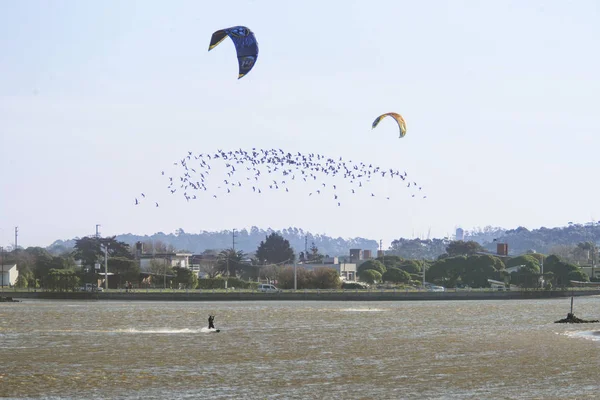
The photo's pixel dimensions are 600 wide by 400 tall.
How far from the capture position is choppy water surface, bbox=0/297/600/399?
120 feet

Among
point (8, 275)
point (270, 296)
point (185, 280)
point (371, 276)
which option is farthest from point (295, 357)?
point (8, 275)

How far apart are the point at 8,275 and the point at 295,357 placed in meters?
103

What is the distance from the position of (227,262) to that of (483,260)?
43317 millimetres

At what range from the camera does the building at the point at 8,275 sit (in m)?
142

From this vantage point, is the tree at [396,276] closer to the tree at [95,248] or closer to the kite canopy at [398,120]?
the tree at [95,248]

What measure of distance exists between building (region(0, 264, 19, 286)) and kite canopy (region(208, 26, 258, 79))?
97.0 metres

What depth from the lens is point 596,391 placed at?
3612cm

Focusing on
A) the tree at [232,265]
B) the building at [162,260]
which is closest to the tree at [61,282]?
the building at [162,260]

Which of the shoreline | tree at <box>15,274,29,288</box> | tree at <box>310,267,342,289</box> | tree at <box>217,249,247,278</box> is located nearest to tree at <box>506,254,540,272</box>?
tree at <box>310,267,342,289</box>

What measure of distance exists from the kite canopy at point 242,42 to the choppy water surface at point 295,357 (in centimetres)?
1311

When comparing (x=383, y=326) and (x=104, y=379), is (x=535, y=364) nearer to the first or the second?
(x=104, y=379)

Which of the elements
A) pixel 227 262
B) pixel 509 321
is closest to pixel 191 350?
pixel 509 321

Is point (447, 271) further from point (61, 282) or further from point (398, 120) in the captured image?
point (398, 120)

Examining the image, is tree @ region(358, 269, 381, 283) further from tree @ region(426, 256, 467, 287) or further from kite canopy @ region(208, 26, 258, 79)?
kite canopy @ region(208, 26, 258, 79)
